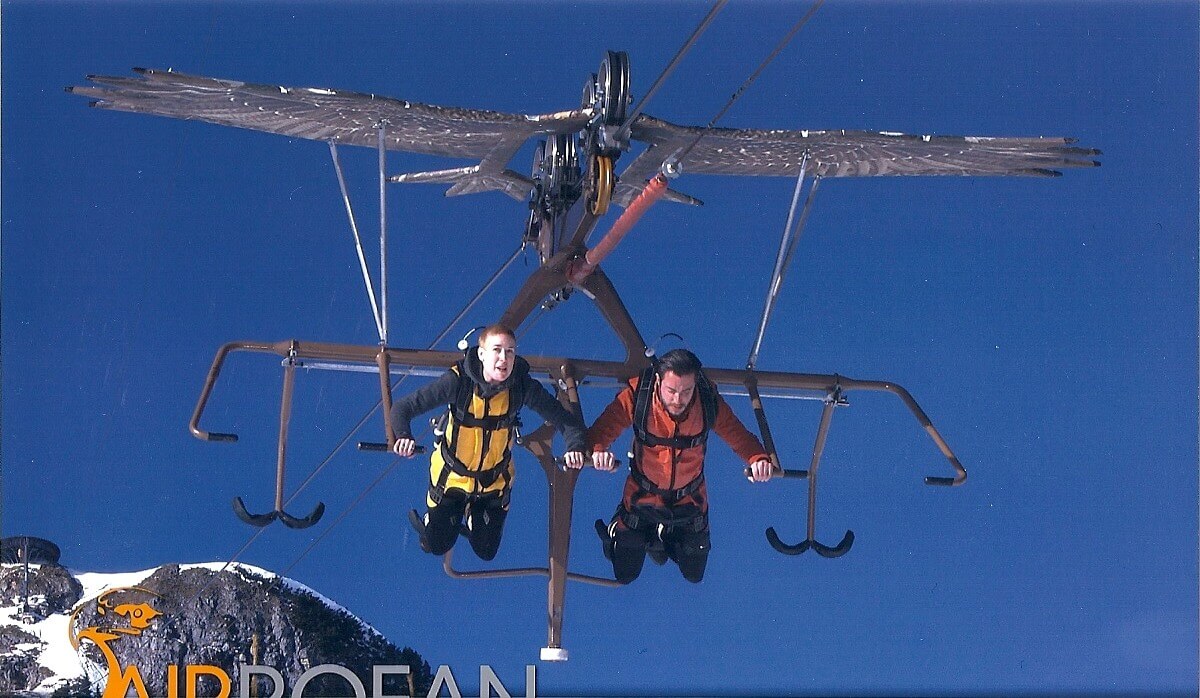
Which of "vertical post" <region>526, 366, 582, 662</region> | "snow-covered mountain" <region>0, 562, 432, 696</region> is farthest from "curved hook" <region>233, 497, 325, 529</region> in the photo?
"snow-covered mountain" <region>0, 562, 432, 696</region>

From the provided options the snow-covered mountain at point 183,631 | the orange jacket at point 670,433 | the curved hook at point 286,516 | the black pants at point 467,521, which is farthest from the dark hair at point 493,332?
the snow-covered mountain at point 183,631

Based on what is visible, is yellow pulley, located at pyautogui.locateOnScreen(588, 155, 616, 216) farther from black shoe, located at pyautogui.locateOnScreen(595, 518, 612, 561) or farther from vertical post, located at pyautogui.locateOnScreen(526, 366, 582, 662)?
black shoe, located at pyautogui.locateOnScreen(595, 518, 612, 561)

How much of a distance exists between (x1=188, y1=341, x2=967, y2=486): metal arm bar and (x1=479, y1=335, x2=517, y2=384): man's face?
738mm

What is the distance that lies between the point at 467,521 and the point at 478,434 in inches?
23.3

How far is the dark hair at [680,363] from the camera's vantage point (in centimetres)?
629

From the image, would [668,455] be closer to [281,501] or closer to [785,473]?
[785,473]

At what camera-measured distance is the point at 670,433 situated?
6461 millimetres

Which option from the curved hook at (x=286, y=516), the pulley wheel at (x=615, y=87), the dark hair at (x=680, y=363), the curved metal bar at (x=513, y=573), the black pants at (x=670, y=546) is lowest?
the curved metal bar at (x=513, y=573)

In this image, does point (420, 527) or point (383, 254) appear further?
point (383, 254)

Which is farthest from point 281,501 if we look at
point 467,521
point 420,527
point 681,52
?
point 681,52

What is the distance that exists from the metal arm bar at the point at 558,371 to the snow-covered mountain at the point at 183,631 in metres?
9.73

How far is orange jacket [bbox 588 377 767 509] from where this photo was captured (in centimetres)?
645

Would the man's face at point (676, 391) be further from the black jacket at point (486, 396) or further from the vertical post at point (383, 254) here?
the vertical post at point (383, 254)

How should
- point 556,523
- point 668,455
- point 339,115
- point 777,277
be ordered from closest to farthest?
point 668,455
point 556,523
point 339,115
point 777,277
